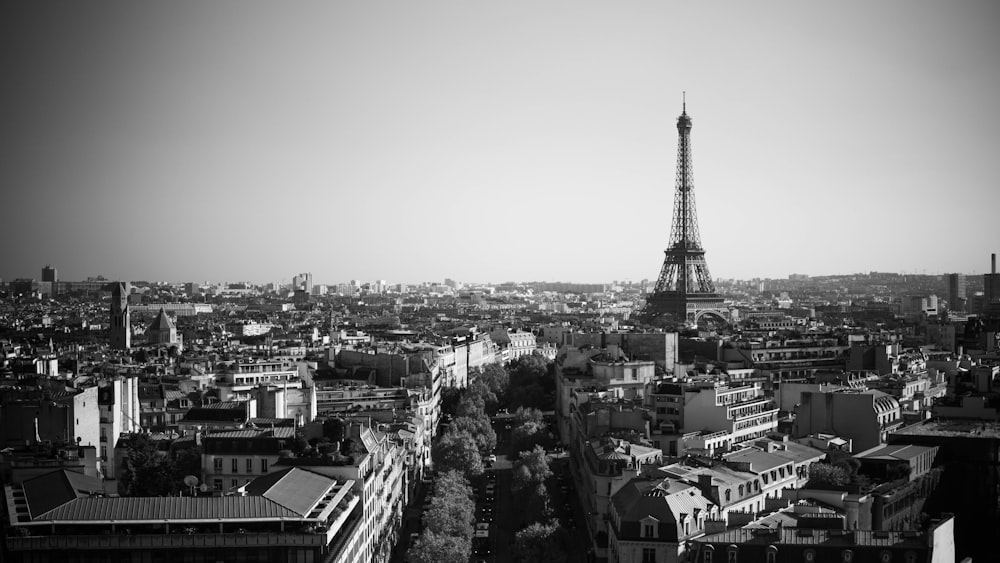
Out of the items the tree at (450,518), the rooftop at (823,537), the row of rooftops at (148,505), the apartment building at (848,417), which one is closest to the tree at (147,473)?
the row of rooftops at (148,505)

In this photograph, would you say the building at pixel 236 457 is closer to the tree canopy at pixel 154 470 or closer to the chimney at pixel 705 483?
the tree canopy at pixel 154 470

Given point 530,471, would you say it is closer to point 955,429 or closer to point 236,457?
point 236,457

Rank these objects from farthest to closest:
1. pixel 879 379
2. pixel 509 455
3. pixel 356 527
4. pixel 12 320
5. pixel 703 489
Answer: pixel 12 320 < pixel 879 379 < pixel 509 455 < pixel 703 489 < pixel 356 527

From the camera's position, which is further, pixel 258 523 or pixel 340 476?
pixel 340 476

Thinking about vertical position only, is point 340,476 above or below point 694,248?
below

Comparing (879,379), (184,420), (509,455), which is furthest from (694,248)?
(184,420)

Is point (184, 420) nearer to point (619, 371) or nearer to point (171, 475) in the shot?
point (171, 475)
